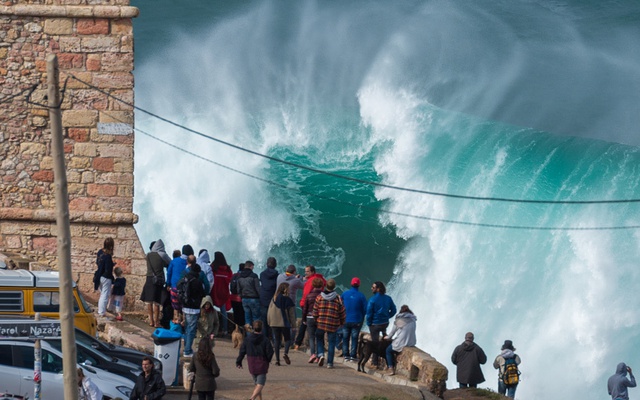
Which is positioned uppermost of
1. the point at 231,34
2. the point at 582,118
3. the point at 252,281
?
the point at 231,34

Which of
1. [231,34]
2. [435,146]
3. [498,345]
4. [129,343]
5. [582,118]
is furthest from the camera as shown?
[231,34]

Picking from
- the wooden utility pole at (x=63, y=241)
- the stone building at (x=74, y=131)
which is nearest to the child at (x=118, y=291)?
the stone building at (x=74, y=131)

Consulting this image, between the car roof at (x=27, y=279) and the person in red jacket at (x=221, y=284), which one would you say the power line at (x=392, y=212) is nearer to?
the person in red jacket at (x=221, y=284)

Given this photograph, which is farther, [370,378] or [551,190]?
[551,190]

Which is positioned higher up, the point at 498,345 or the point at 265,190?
the point at 265,190

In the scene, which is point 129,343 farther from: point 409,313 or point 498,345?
point 498,345

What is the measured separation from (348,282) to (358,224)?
201 cm

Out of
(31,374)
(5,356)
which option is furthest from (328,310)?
(5,356)

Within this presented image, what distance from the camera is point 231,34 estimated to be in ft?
136

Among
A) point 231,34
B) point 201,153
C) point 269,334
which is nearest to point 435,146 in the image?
point 201,153

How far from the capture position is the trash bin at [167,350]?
56.0 ft

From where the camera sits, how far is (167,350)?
675 inches

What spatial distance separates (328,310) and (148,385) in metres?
4.17

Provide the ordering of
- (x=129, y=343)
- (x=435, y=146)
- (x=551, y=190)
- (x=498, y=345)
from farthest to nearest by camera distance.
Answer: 1. (x=435, y=146)
2. (x=551, y=190)
3. (x=498, y=345)
4. (x=129, y=343)
